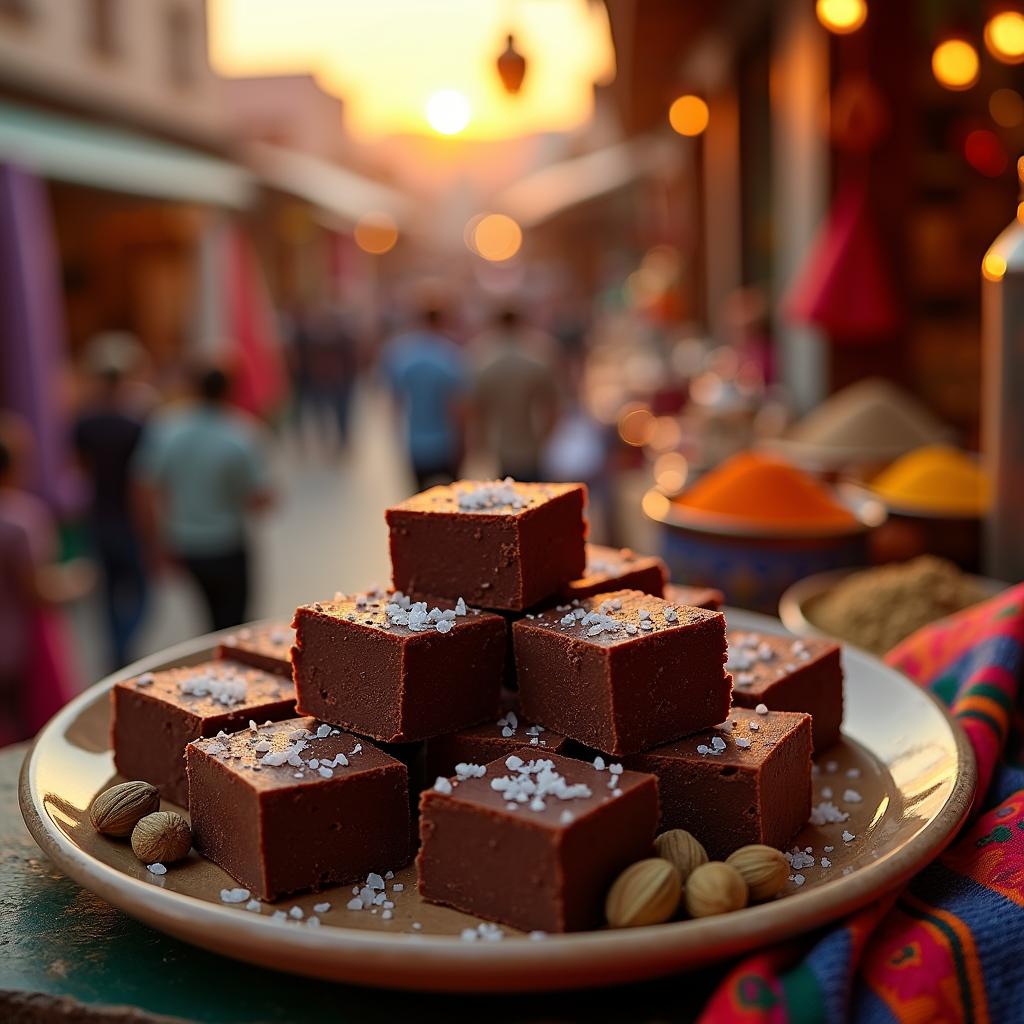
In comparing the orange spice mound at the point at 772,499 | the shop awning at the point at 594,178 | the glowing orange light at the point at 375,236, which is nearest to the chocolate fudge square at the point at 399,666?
the orange spice mound at the point at 772,499

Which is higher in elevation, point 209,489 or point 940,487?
point 940,487

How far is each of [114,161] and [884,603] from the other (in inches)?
335

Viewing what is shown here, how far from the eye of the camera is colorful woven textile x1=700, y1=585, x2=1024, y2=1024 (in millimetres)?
1190

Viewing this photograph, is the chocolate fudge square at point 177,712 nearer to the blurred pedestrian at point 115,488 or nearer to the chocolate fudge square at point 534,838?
the chocolate fudge square at point 534,838

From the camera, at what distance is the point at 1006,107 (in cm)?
591

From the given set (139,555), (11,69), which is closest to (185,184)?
(11,69)

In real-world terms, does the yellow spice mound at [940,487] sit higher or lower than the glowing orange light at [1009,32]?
lower

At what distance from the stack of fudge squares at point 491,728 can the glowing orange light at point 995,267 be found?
100cm

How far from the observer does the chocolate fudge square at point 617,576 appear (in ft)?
5.93

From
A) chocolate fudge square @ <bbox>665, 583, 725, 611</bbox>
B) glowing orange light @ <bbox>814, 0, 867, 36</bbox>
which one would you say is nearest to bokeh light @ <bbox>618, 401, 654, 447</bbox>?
glowing orange light @ <bbox>814, 0, 867, 36</bbox>

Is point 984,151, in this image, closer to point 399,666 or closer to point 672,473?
point 672,473

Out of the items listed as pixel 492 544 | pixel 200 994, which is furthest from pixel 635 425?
pixel 200 994

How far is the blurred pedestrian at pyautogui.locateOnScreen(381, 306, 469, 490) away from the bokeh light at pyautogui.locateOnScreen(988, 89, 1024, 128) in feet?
12.1

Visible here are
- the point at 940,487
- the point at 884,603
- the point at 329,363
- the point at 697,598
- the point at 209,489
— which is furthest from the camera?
the point at 329,363
